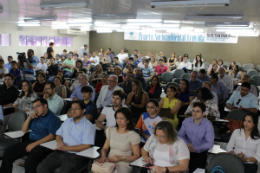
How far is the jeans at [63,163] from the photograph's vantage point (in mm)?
2947

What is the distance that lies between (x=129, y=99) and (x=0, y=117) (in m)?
2.36

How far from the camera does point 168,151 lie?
2732 millimetres

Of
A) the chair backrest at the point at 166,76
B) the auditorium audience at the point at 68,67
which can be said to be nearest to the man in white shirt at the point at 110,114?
the chair backrest at the point at 166,76

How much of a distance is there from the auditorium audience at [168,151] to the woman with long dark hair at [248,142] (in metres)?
0.84

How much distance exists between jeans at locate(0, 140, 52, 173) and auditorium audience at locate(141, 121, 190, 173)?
1389mm

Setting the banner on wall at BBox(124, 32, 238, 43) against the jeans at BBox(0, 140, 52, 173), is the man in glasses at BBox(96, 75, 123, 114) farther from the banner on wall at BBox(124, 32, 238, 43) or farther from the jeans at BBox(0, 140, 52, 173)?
the banner on wall at BBox(124, 32, 238, 43)

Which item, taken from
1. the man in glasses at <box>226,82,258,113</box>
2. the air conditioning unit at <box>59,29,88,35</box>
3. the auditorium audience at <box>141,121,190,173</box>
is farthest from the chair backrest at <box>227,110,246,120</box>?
the air conditioning unit at <box>59,29,88,35</box>

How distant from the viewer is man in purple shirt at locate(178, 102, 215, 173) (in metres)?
3.20

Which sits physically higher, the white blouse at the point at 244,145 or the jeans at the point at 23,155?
the white blouse at the point at 244,145

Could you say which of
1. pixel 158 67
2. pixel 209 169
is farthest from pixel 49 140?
pixel 158 67

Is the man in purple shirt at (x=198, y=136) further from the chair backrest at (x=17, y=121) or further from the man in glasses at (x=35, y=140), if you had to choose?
the chair backrest at (x=17, y=121)

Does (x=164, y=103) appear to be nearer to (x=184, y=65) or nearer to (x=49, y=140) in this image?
(x=49, y=140)

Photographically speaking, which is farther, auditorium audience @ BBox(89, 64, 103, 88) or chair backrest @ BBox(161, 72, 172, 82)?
chair backrest @ BBox(161, 72, 172, 82)

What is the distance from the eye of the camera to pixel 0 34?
1305 centimetres
